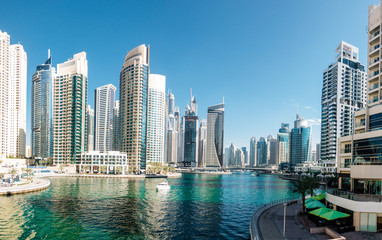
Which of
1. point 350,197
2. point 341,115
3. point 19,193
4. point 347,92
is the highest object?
point 347,92

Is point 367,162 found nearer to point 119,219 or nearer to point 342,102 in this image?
point 119,219

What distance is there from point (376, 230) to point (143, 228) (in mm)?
37605

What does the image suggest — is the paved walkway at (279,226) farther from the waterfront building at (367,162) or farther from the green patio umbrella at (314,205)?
the waterfront building at (367,162)

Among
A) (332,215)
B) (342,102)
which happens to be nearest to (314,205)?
(332,215)

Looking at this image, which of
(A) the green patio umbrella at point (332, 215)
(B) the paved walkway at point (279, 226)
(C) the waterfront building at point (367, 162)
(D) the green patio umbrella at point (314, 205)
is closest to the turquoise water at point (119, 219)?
(B) the paved walkway at point (279, 226)

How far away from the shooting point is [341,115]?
641 feet

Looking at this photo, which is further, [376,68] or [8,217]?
[376,68]

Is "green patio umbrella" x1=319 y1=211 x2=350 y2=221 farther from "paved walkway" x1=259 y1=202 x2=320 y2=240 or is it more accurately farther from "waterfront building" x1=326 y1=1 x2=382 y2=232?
"paved walkway" x1=259 y1=202 x2=320 y2=240

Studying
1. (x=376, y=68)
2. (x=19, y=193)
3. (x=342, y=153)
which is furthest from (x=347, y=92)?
(x=19, y=193)

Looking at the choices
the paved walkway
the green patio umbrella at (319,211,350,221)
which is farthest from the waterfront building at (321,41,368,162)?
the green patio umbrella at (319,211,350,221)

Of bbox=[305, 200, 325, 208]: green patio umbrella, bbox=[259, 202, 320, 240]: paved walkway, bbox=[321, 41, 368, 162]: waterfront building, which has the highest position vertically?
bbox=[321, 41, 368, 162]: waterfront building

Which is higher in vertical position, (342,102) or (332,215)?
(342,102)

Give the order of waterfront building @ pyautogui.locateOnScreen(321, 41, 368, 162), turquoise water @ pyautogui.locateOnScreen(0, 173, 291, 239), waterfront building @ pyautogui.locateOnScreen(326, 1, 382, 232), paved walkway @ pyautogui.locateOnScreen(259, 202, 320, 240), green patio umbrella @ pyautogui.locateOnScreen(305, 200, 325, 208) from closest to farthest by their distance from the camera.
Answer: paved walkway @ pyautogui.locateOnScreen(259, 202, 320, 240) → waterfront building @ pyautogui.locateOnScreen(326, 1, 382, 232) → turquoise water @ pyautogui.locateOnScreen(0, 173, 291, 239) → green patio umbrella @ pyautogui.locateOnScreen(305, 200, 325, 208) → waterfront building @ pyautogui.locateOnScreen(321, 41, 368, 162)

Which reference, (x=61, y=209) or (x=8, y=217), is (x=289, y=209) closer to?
(x=61, y=209)
